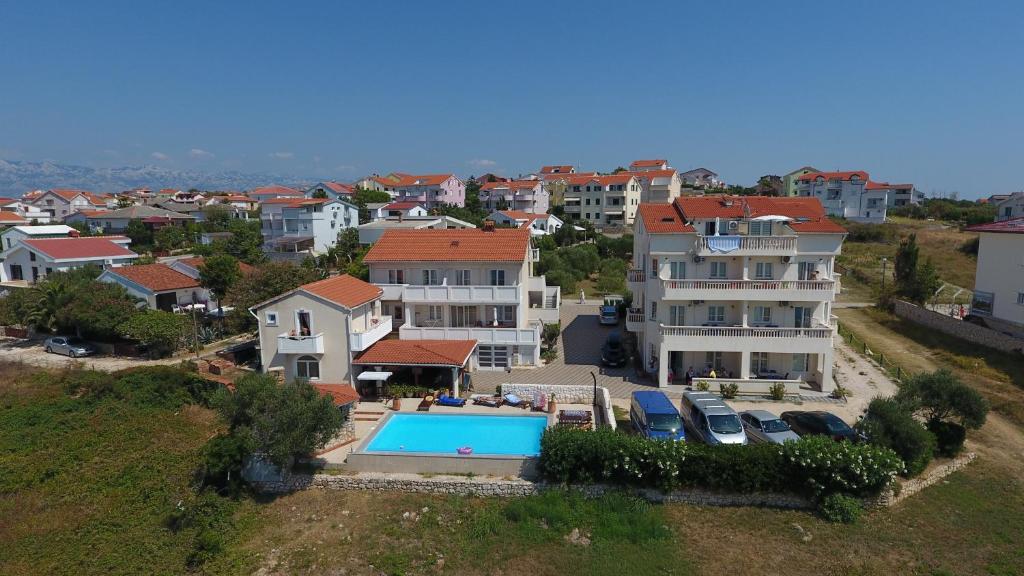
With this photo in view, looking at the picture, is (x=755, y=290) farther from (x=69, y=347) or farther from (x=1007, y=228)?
(x=69, y=347)

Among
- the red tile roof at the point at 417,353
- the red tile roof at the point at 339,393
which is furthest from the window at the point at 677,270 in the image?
the red tile roof at the point at 339,393

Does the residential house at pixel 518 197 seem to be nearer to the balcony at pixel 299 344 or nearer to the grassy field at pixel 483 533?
the balcony at pixel 299 344

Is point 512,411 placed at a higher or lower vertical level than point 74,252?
lower

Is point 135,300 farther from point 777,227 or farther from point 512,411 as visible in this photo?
point 777,227

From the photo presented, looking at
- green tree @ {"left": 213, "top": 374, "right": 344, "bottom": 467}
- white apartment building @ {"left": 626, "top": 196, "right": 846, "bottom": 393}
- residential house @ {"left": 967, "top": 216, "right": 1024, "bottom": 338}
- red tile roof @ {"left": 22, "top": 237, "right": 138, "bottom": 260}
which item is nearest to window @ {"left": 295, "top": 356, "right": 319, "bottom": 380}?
green tree @ {"left": 213, "top": 374, "right": 344, "bottom": 467}

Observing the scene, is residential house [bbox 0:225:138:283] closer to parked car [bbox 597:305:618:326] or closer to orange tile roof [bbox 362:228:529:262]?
orange tile roof [bbox 362:228:529:262]

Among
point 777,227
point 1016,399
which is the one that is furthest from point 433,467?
point 1016,399
